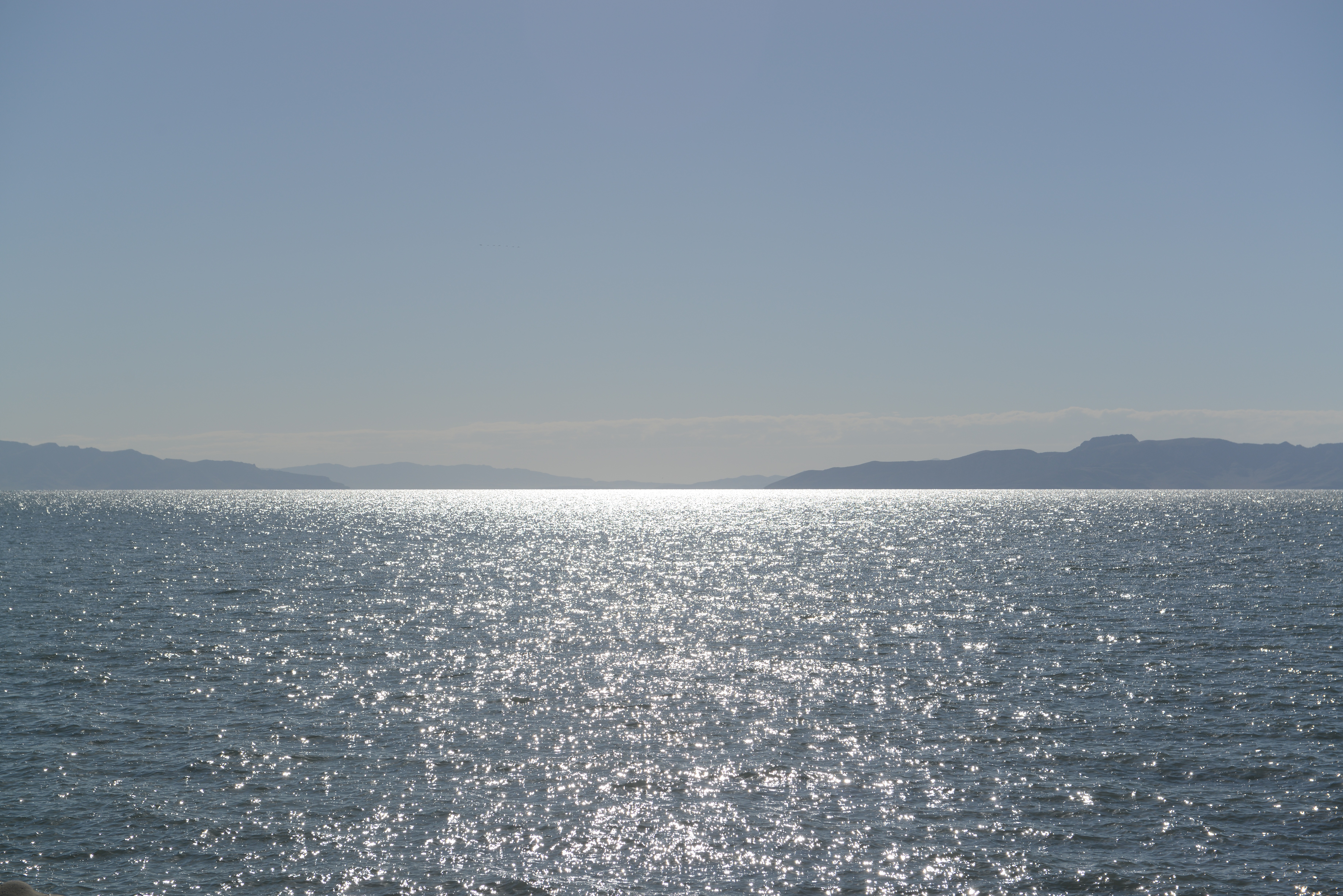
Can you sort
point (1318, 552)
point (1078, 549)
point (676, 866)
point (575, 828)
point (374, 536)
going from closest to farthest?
point (676, 866) → point (575, 828) → point (1318, 552) → point (1078, 549) → point (374, 536)

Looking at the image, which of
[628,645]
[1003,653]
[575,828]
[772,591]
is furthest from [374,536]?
[575,828]

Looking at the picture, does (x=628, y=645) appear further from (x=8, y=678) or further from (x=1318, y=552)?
(x=1318, y=552)

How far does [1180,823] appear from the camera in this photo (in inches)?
1017

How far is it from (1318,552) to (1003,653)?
88.4m

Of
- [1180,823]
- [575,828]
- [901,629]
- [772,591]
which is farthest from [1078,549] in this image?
[575,828]

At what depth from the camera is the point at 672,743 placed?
33.7 meters

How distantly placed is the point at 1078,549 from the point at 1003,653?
82501 millimetres

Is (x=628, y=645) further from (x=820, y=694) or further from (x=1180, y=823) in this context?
(x=1180, y=823)

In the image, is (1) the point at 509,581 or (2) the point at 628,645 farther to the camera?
(1) the point at 509,581

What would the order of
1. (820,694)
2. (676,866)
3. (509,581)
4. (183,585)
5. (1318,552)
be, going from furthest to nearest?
(1318,552)
(509,581)
(183,585)
(820,694)
(676,866)

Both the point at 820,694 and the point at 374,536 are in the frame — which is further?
the point at 374,536

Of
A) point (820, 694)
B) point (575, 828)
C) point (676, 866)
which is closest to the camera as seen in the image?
point (676, 866)

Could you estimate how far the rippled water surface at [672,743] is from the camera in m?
23.4

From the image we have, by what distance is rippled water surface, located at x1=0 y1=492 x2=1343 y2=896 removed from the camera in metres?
23.4
